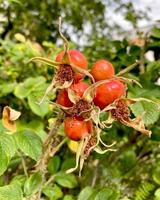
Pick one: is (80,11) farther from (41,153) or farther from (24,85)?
(41,153)

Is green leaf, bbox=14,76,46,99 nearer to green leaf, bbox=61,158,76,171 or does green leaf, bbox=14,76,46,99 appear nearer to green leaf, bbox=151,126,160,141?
green leaf, bbox=61,158,76,171

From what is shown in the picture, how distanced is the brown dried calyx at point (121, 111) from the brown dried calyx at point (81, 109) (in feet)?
0.23

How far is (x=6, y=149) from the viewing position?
1162mm

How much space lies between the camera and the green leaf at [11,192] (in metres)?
1.14

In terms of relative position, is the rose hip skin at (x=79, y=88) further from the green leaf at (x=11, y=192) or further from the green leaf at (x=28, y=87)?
the green leaf at (x=28, y=87)

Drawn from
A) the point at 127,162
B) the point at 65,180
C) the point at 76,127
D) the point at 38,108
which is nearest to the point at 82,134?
the point at 76,127

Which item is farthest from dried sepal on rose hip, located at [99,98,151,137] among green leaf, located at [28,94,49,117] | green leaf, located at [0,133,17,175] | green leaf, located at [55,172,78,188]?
green leaf, located at [28,94,49,117]

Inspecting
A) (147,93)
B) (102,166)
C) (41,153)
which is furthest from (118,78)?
(102,166)

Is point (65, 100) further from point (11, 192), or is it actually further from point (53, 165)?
point (53, 165)

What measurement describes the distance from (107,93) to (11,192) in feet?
1.08

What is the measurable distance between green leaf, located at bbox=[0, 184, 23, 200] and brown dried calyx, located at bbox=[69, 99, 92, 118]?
0.79 ft

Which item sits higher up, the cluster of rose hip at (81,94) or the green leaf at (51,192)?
the cluster of rose hip at (81,94)

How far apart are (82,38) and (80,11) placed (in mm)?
241

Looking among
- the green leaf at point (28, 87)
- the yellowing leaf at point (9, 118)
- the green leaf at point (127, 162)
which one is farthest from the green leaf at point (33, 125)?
the yellowing leaf at point (9, 118)
